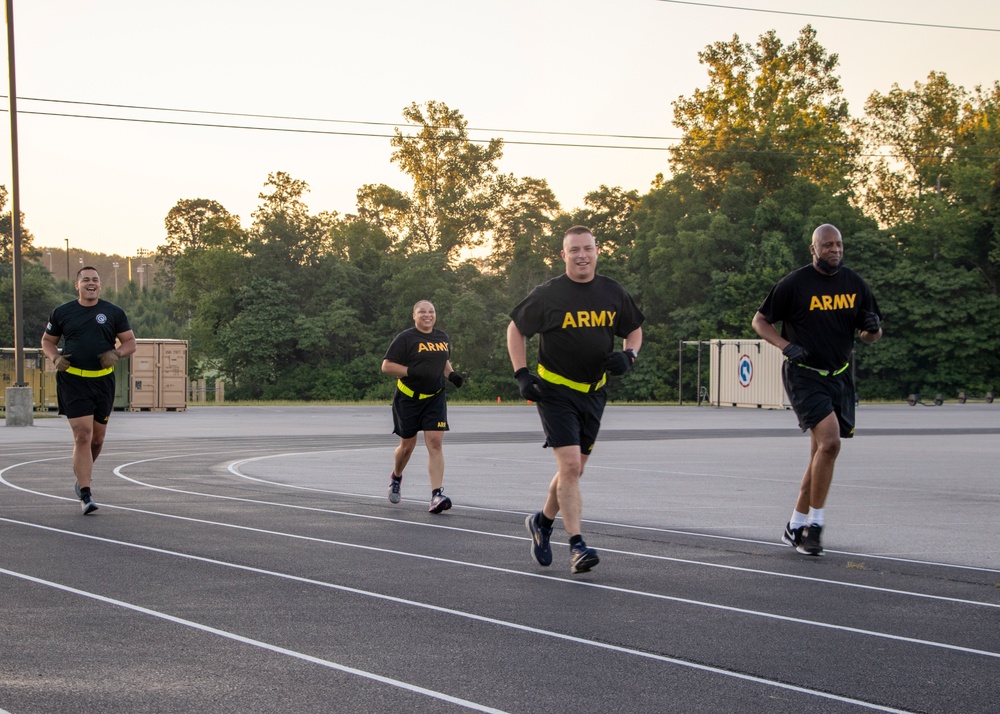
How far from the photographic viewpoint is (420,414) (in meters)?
11.3

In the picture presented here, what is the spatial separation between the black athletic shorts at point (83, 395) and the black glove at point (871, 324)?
20.4ft

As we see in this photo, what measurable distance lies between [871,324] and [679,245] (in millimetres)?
54260

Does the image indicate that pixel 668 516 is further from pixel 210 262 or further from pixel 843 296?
pixel 210 262

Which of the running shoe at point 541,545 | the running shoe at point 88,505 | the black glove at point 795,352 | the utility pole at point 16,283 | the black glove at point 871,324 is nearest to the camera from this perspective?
the running shoe at point 541,545

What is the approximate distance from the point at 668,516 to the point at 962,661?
5.46 meters

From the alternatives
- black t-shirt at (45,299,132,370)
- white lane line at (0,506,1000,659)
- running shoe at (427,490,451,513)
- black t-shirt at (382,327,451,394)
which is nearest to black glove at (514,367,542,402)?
white lane line at (0,506,1000,659)

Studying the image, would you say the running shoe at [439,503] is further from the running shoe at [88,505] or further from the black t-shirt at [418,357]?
the running shoe at [88,505]

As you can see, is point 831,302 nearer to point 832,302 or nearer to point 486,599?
point 832,302

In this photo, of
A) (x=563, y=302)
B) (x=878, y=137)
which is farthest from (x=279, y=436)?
(x=878, y=137)

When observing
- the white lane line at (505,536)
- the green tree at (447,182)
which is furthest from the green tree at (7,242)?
the white lane line at (505,536)

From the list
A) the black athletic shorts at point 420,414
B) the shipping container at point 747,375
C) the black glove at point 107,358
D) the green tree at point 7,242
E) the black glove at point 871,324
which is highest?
the green tree at point 7,242

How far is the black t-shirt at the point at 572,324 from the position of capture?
25.1 feet

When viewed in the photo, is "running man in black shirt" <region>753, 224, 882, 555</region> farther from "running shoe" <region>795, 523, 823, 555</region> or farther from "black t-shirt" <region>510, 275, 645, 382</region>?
"black t-shirt" <region>510, 275, 645, 382</region>

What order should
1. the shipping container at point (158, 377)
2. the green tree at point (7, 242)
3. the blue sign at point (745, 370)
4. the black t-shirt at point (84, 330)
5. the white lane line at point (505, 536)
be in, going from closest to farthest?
1. the white lane line at point (505, 536)
2. the black t-shirt at point (84, 330)
3. the shipping container at point (158, 377)
4. the blue sign at point (745, 370)
5. the green tree at point (7, 242)
